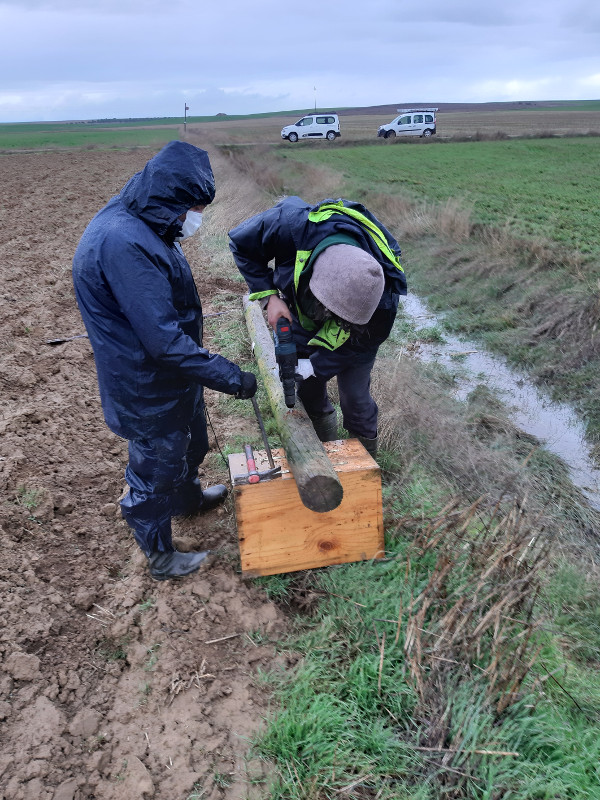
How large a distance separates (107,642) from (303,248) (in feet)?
7.20

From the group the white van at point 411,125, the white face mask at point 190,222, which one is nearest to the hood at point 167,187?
the white face mask at point 190,222

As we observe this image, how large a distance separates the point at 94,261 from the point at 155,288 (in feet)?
0.94

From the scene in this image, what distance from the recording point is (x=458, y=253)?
403 inches

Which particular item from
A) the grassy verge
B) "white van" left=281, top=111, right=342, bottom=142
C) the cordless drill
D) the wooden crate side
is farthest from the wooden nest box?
"white van" left=281, top=111, right=342, bottom=142

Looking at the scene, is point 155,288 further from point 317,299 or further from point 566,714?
point 566,714

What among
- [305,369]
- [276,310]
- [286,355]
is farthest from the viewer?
[305,369]

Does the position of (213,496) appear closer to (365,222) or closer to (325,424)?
(325,424)

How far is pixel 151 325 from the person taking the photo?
2.57 metres

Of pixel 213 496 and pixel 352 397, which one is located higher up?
pixel 352 397

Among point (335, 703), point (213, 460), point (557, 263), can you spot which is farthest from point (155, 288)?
point (557, 263)

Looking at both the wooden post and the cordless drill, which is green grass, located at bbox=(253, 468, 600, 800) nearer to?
the wooden post

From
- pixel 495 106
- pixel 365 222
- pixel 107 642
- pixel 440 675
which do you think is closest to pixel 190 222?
pixel 365 222

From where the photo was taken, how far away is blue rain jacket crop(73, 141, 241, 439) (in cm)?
255

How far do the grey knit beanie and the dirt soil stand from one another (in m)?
1.51
